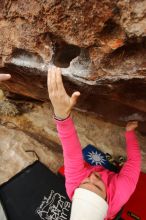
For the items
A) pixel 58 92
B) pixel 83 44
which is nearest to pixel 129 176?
pixel 58 92

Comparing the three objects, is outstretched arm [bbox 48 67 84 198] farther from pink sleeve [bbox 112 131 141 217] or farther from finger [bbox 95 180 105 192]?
pink sleeve [bbox 112 131 141 217]

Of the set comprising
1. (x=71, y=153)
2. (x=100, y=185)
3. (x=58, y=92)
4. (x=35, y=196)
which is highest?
(x=58, y=92)

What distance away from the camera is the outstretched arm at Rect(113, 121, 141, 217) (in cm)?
142

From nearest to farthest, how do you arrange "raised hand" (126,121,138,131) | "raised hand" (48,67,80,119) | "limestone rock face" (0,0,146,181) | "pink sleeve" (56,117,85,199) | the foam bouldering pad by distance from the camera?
1. "limestone rock face" (0,0,146,181)
2. "raised hand" (48,67,80,119)
3. "pink sleeve" (56,117,85,199)
4. "raised hand" (126,121,138,131)
5. the foam bouldering pad

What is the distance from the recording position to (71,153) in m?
1.37

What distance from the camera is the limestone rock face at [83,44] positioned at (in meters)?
1.04

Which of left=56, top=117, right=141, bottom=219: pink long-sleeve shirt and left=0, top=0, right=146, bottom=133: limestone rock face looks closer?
left=0, top=0, right=146, bottom=133: limestone rock face

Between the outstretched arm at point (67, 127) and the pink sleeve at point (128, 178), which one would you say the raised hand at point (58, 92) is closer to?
the outstretched arm at point (67, 127)

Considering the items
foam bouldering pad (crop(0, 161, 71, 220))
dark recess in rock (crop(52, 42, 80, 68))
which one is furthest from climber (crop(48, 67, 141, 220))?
foam bouldering pad (crop(0, 161, 71, 220))

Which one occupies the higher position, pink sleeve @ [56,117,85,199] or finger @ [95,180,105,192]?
pink sleeve @ [56,117,85,199]

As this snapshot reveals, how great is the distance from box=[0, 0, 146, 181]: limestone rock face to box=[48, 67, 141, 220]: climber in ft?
0.40

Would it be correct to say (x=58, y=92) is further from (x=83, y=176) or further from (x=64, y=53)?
(x=83, y=176)

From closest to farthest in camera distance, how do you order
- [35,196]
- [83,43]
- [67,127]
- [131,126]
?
1. [83,43]
2. [67,127]
3. [131,126]
4. [35,196]

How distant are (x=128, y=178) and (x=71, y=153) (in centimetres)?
33
